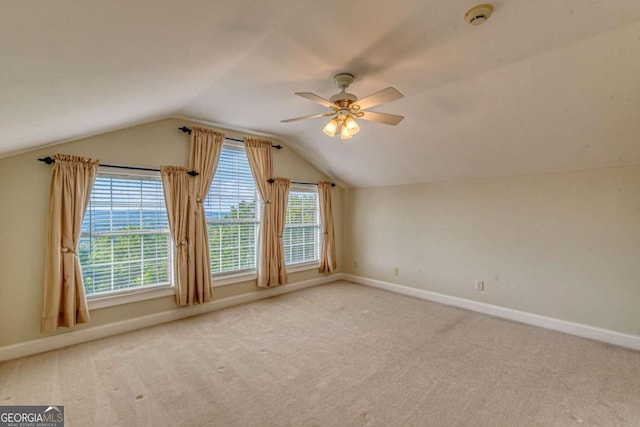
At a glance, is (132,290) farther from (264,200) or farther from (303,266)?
(303,266)

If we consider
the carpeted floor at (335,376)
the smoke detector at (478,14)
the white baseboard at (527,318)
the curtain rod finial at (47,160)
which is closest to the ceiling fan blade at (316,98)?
the smoke detector at (478,14)

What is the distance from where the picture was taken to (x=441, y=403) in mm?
2117

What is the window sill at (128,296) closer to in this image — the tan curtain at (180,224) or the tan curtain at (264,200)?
the tan curtain at (180,224)

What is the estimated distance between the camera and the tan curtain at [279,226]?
15.5 feet

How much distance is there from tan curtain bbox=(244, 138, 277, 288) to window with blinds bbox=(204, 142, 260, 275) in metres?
0.12

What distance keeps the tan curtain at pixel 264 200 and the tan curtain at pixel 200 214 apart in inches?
26.9

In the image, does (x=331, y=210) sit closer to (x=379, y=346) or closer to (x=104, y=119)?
(x=379, y=346)

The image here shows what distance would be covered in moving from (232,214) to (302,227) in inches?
58.3

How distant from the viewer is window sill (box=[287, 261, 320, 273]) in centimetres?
513

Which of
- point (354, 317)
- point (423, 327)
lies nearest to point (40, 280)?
point (354, 317)

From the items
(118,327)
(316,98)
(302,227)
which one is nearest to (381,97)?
(316,98)

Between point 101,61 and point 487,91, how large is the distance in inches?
123

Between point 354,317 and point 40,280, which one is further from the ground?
point 40,280

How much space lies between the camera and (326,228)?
18.6 feet
